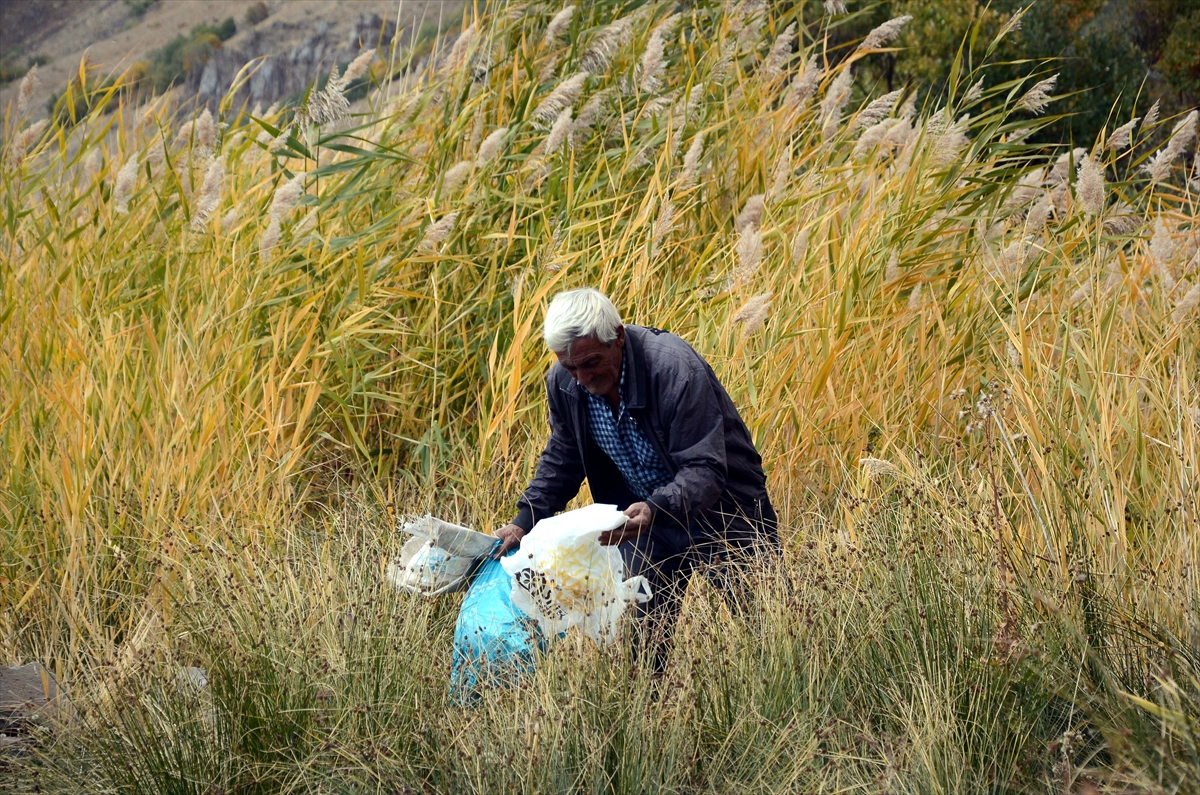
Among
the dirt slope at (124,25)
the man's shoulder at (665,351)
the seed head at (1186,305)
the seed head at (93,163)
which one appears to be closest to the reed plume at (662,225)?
the man's shoulder at (665,351)

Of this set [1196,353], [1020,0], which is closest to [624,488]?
[1196,353]

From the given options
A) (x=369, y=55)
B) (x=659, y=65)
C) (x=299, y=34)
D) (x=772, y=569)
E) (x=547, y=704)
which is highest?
(x=369, y=55)

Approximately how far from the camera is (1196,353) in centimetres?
426

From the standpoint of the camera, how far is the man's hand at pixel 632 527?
10.4ft

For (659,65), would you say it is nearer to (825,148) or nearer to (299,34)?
(825,148)

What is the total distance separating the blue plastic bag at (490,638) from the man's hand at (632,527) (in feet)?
0.98

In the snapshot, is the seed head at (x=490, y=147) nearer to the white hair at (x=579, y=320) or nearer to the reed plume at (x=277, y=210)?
the reed plume at (x=277, y=210)

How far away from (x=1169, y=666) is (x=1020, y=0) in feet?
39.9

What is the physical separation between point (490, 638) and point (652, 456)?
0.76 m

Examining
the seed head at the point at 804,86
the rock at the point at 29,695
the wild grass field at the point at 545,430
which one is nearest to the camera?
the wild grass field at the point at 545,430

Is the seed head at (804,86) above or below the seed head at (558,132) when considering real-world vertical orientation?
below

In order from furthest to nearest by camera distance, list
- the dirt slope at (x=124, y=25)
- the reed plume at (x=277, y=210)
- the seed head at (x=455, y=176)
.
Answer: the dirt slope at (x=124, y=25)
the seed head at (x=455, y=176)
the reed plume at (x=277, y=210)

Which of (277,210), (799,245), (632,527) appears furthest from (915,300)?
(277,210)

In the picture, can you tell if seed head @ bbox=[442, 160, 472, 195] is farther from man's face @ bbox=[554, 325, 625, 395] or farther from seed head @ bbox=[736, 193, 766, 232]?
man's face @ bbox=[554, 325, 625, 395]
